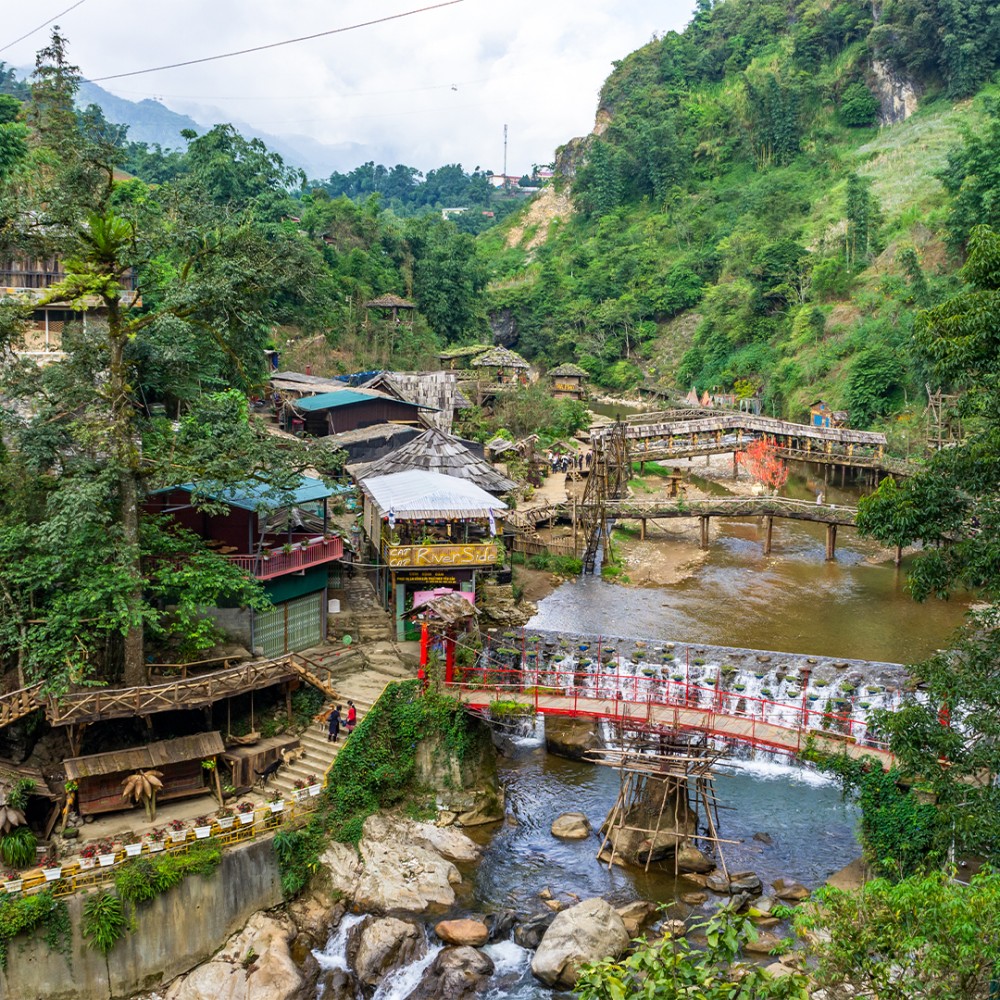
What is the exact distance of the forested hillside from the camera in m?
75.6

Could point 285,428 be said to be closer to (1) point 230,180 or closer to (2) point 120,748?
(1) point 230,180

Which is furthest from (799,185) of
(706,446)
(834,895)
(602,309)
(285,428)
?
(834,895)

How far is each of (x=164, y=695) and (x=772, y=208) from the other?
96186 mm

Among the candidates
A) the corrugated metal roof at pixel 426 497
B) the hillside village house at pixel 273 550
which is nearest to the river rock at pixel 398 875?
the hillside village house at pixel 273 550

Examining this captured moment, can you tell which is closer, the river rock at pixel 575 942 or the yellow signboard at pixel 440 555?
the river rock at pixel 575 942

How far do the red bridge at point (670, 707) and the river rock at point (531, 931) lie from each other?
5.94 metres

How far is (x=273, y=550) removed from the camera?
29.3 m

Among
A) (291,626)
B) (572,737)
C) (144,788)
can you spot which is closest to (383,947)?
(144,788)

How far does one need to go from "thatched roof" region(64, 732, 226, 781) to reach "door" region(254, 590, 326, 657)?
4858 millimetres

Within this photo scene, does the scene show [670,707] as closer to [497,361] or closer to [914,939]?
[914,939]

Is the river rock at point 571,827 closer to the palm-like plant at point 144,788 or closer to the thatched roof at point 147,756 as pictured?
the thatched roof at point 147,756

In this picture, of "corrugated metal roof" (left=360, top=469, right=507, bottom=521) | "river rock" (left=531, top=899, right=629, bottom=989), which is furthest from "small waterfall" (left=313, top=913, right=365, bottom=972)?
"corrugated metal roof" (left=360, top=469, right=507, bottom=521)

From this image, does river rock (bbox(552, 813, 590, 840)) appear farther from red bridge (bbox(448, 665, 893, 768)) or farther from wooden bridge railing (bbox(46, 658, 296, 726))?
wooden bridge railing (bbox(46, 658, 296, 726))

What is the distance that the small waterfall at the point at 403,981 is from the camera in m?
20.5
